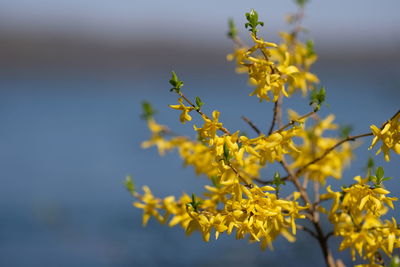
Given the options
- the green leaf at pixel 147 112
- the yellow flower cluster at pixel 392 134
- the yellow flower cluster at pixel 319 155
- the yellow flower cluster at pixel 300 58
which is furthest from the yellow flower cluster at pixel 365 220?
the green leaf at pixel 147 112

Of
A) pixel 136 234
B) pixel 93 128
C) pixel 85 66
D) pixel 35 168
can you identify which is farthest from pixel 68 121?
pixel 85 66

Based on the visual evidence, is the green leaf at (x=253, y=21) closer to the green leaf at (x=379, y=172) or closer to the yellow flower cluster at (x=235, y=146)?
the yellow flower cluster at (x=235, y=146)

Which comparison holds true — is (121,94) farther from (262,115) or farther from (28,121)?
(262,115)

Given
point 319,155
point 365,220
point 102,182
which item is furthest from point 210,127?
point 102,182

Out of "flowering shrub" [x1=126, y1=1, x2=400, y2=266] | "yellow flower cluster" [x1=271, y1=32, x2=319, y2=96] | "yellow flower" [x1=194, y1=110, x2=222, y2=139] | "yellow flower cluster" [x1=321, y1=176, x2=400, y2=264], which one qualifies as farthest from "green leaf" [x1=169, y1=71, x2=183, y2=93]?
"yellow flower cluster" [x1=271, y1=32, x2=319, y2=96]

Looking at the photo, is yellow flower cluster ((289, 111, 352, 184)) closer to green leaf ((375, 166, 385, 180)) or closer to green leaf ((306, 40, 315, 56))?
green leaf ((306, 40, 315, 56))

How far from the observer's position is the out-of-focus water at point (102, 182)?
193 inches

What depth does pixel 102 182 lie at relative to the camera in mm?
7480

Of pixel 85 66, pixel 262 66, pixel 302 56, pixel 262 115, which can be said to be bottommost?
pixel 262 66

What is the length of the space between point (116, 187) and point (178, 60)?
86.4ft

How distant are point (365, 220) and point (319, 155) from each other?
0.44 metres

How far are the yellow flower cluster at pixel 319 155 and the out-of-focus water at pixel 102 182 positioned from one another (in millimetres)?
A: 831

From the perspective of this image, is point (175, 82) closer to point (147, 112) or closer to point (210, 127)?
point (210, 127)

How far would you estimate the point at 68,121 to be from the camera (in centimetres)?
1142
